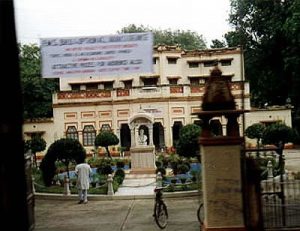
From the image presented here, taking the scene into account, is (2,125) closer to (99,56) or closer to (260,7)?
(99,56)

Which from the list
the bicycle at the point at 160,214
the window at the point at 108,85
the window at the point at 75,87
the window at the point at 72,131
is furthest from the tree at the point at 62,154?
the window at the point at 75,87

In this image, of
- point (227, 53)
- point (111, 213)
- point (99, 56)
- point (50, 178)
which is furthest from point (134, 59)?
point (227, 53)

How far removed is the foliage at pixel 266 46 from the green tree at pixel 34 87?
49.6 feet

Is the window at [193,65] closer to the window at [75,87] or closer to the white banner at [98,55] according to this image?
the window at [75,87]

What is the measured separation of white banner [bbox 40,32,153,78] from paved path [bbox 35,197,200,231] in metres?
3.21

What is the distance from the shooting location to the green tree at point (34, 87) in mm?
37188

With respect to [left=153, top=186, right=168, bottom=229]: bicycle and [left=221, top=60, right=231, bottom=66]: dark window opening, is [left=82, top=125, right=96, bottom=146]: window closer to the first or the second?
[left=221, top=60, right=231, bottom=66]: dark window opening

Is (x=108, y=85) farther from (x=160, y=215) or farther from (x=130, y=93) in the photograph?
(x=160, y=215)

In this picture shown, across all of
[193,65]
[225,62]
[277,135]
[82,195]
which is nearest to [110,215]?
[82,195]

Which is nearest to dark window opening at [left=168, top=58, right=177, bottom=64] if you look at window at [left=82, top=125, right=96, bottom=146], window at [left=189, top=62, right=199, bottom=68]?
window at [left=189, top=62, right=199, bottom=68]

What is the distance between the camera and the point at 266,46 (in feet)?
111

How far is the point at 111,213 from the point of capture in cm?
1188

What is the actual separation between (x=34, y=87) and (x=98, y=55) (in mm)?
30066

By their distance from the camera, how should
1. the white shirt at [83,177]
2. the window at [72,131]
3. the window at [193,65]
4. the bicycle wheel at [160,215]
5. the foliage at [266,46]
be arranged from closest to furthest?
the bicycle wheel at [160,215] → the white shirt at [83,177] → the foliage at [266,46] → the window at [72,131] → the window at [193,65]
